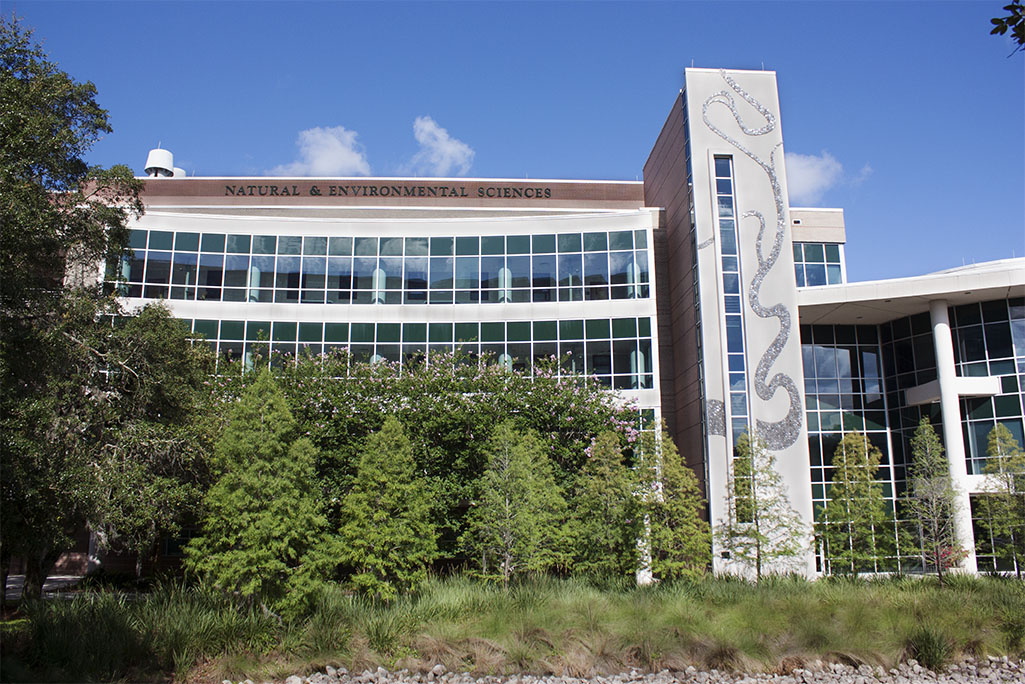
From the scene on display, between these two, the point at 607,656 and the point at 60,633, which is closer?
the point at 60,633

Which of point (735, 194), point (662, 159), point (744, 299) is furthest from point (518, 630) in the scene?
point (662, 159)

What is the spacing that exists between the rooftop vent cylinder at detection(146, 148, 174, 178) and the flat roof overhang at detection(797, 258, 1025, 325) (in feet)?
119

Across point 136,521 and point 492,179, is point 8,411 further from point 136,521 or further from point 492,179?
point 492,179

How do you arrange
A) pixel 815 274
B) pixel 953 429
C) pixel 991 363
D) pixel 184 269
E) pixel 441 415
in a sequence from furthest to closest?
pixel 815 274, pixel 184 269, pixel 991 363, pixel 953 429, pixel 441 415

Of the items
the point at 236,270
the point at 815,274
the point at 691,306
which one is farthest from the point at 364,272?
the point at 815,274

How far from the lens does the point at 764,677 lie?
16172 millimetres

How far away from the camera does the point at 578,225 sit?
3394 cm

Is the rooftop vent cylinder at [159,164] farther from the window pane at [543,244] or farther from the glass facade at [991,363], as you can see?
the glass facade at [991,363]

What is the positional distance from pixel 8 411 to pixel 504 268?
71.8 ft

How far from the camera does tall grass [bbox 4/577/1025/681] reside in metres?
14.9

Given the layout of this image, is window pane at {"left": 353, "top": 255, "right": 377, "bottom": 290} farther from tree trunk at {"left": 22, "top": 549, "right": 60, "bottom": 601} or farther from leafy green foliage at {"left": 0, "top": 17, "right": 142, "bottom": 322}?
tree trunk at {"left": 22, "top": 549, "right": 60, "bottom": 601}

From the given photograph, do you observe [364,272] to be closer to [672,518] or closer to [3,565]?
[672,518]

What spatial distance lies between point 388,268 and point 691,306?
13.2m

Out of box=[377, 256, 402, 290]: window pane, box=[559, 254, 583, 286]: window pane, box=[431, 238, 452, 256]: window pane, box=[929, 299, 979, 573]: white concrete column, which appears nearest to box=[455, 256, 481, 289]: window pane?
box=[431, 238, 452, 256]: window pane
